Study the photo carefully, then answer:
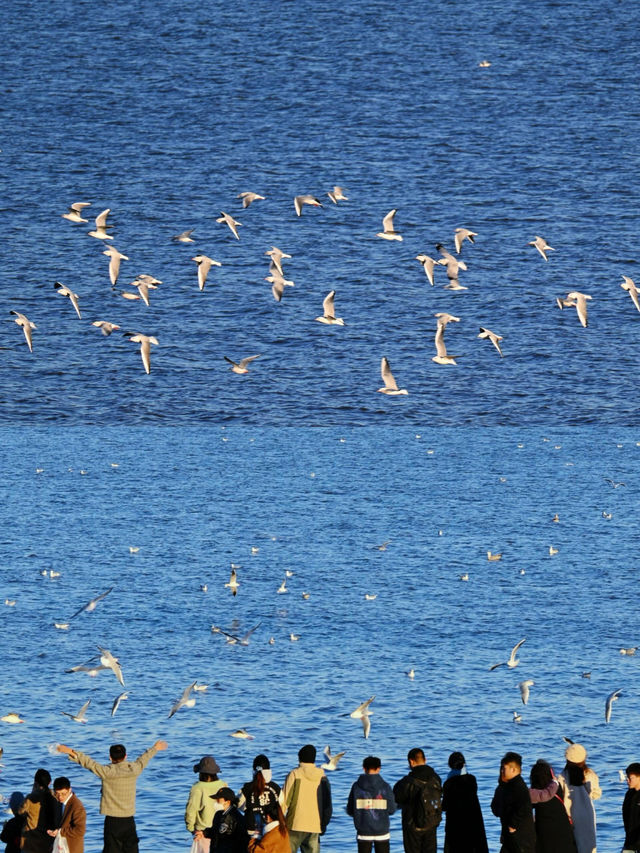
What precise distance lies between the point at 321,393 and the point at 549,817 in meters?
44.9

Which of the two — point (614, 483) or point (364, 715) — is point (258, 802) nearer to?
point (364, 715)

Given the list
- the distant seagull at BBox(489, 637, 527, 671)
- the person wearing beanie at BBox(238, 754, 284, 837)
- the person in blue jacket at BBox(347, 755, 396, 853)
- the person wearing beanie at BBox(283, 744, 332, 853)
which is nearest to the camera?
the person wearing beanie at BBox(238, 754, 284, 837)

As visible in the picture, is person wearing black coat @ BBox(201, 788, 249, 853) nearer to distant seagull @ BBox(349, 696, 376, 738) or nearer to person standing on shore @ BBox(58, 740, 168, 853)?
→ person standing on shore @ BBox(58, 740, 168, 853)

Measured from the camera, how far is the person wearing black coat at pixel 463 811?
43.3 ft

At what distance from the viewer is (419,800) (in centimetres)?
1304

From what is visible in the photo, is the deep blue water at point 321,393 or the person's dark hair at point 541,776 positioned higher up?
the person's dark hair at point 541,776

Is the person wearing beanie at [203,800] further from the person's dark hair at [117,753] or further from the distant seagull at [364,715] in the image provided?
the distant seagull at [364,715]

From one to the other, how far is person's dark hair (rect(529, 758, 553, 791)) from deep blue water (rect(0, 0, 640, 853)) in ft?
25.5

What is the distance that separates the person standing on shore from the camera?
12977 millimetres

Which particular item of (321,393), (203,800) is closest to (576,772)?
(203,800)

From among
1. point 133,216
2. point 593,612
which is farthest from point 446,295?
point 593,612

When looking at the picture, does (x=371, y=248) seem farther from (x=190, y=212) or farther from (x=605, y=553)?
(x=605, y=553)

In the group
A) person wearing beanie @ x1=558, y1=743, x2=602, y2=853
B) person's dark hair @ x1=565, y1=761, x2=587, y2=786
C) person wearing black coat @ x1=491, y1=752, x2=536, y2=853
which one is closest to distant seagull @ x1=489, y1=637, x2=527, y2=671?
person wearing beanie @ x1=558, y1=743, x2=602, y2=853

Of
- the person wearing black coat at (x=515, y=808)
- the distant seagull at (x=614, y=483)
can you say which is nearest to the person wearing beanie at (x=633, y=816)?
the person wearing black coat at (x=515, y=808)
